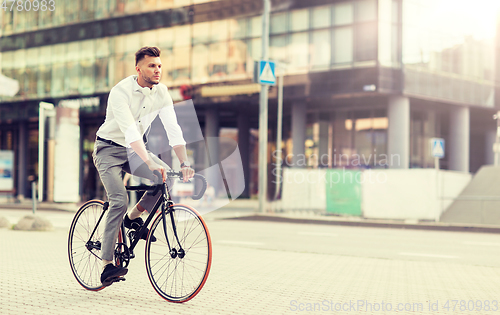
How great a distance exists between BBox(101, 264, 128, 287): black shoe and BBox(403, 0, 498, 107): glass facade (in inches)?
999

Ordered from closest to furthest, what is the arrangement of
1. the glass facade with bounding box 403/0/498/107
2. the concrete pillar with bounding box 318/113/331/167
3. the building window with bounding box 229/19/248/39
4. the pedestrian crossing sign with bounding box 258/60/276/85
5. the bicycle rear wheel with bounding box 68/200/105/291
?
the bicycle rear wheel with bounding box 68/200/105/291 → the pedestrian crossing sign with bounding box 258/60/276/85 → the glass facade with bounding box 403/0/498/107 → the building window with bounding box 229/19/248/39 → the concrete pillar with bounding box 318/113/331/167

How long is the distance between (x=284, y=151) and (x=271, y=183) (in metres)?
2.13

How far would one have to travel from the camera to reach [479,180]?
2198 cm

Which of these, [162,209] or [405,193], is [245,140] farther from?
[162,209]

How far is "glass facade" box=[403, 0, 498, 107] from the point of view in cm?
2877

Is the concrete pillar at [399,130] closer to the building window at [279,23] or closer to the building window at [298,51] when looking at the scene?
the building window at [298,51]

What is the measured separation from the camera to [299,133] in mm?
31656

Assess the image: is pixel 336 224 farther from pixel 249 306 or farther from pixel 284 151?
pixel 284 151

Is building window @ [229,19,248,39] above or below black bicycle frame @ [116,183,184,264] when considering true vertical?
above

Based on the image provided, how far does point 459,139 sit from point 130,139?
31.7m

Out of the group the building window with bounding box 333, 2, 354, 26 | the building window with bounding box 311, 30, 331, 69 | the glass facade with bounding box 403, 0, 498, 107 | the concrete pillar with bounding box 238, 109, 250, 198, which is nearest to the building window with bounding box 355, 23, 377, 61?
the building window with bounding box 333, 2, 354, 26

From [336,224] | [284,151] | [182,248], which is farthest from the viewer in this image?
[284,151]

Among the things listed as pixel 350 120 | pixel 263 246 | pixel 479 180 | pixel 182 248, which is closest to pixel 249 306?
pixel 182 248

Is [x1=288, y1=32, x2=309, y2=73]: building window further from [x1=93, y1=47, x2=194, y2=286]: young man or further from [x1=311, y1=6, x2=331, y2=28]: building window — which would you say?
[x1=93, y1=47, x2=194, y2=286]: young man
